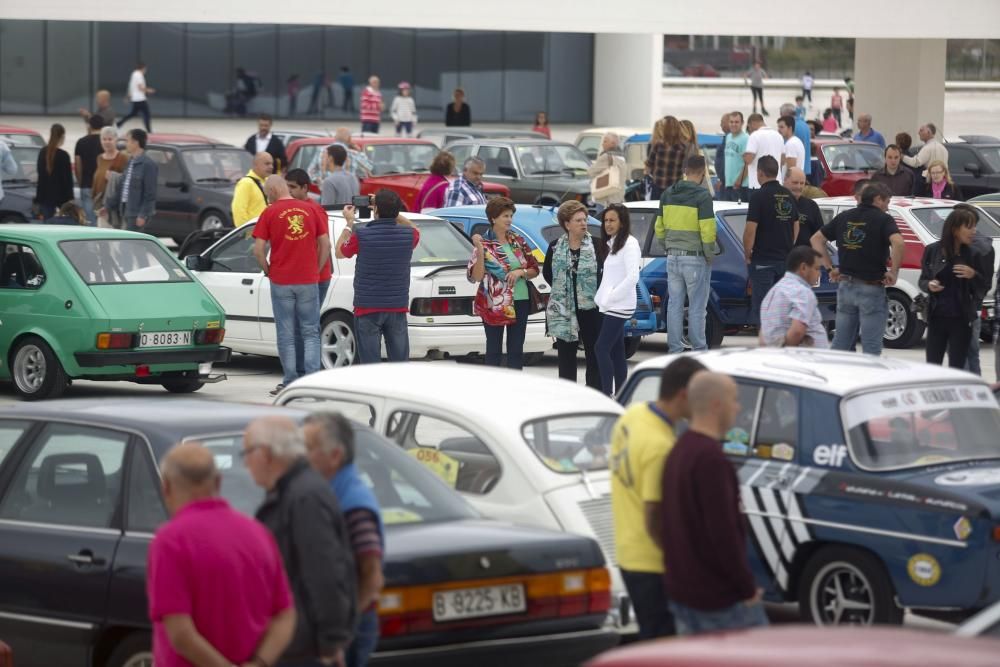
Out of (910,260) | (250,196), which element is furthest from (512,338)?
(910,260)

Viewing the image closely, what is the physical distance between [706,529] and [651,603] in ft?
1.95

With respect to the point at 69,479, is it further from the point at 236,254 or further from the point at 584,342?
the point at 236,254

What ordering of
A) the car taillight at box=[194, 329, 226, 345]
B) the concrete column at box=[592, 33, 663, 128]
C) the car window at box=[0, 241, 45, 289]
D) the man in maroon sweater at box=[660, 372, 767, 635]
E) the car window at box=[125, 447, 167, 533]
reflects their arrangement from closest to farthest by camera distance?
the man in maroon sweater at box=[660, 372, 767, 635] < the car window at box=[125, 447, 167, 533] < the car window at box=[0, 241, 45, 289] < the car taillight at box=[194, 329, 226, 345] < the concrete column at box=[592, 33, 663, 128]

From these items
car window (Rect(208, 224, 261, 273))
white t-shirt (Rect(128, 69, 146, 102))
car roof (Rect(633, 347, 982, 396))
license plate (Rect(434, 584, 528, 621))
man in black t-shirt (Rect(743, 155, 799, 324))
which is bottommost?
license plate (Rect(434, 584, 528, 621))

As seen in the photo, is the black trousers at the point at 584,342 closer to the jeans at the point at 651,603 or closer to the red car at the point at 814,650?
the jeans at the point at 651,603

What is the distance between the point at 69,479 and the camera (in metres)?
7.12

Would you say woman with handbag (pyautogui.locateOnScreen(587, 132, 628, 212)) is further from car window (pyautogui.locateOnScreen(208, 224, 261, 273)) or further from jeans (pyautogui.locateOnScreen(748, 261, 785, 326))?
car window (pyautogui.locateOnScreen(208, 224, 261, 273))

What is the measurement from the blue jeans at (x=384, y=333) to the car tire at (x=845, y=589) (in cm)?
635

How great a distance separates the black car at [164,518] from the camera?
6570 mm

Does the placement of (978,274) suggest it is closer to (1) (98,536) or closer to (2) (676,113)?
(1) (98,536)

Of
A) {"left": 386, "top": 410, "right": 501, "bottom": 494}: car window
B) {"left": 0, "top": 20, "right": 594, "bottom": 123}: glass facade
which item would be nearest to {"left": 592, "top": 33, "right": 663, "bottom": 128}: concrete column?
{"left": 0, "top": 20, "right": 594, "bottom": 123}: glass facade

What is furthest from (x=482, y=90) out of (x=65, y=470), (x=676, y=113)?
(x=65, y=470)

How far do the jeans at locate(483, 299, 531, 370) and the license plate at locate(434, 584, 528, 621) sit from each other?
24.3 feet

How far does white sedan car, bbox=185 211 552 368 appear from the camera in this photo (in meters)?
15.4
